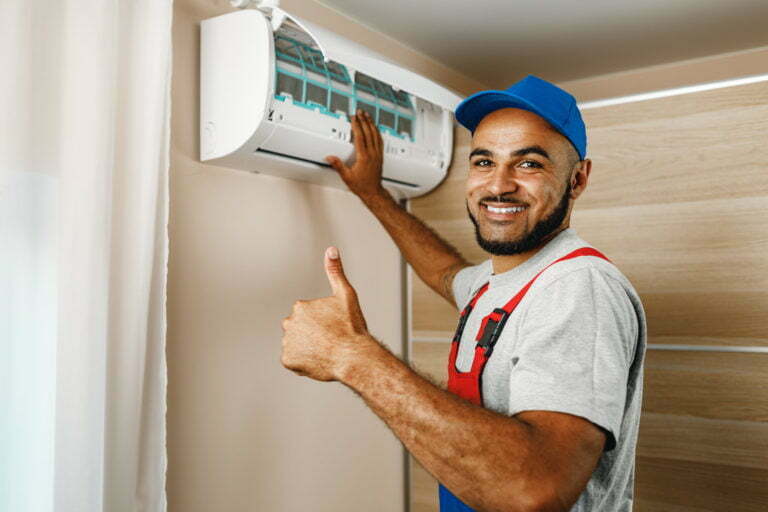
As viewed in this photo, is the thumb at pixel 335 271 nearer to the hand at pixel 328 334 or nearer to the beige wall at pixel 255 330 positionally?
the hand at pixel 328 334

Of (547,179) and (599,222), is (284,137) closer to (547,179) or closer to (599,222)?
(547,179)

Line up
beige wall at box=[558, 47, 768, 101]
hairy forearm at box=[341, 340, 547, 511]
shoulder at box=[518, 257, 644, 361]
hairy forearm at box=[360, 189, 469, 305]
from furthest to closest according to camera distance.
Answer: beige wall at box=[558, 47, 768, 101], hairy forearm at box=[360, 189, 469, 305], shoulder at box=[518, 257, 644, 361], hairy forearm at box=[341, 340, 547, 511]

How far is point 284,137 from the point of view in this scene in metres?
1.51

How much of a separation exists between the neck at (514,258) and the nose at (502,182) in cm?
13

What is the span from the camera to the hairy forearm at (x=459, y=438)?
94 cm

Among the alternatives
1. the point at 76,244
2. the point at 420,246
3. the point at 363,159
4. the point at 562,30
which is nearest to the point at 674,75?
the point at 562,30

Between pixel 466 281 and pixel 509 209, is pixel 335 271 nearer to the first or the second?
pixel 509 209

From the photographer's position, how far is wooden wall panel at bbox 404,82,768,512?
1.68 meters

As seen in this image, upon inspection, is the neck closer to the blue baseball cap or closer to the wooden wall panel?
the blue baseball cap

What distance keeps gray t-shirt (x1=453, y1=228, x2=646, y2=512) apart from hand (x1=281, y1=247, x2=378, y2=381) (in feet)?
0.86

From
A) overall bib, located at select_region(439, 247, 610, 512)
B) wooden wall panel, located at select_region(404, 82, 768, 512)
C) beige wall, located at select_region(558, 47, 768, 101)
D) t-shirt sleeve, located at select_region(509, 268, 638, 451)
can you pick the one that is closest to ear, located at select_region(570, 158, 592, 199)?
overall bib, located at select_region(439, 247, 610, 512)

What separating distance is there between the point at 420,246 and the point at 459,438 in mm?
958

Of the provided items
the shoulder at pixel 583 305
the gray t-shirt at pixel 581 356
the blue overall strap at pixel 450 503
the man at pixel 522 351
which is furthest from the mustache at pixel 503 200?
the blue overall strap at pixel 450 503

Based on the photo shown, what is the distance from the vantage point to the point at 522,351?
106 cm
